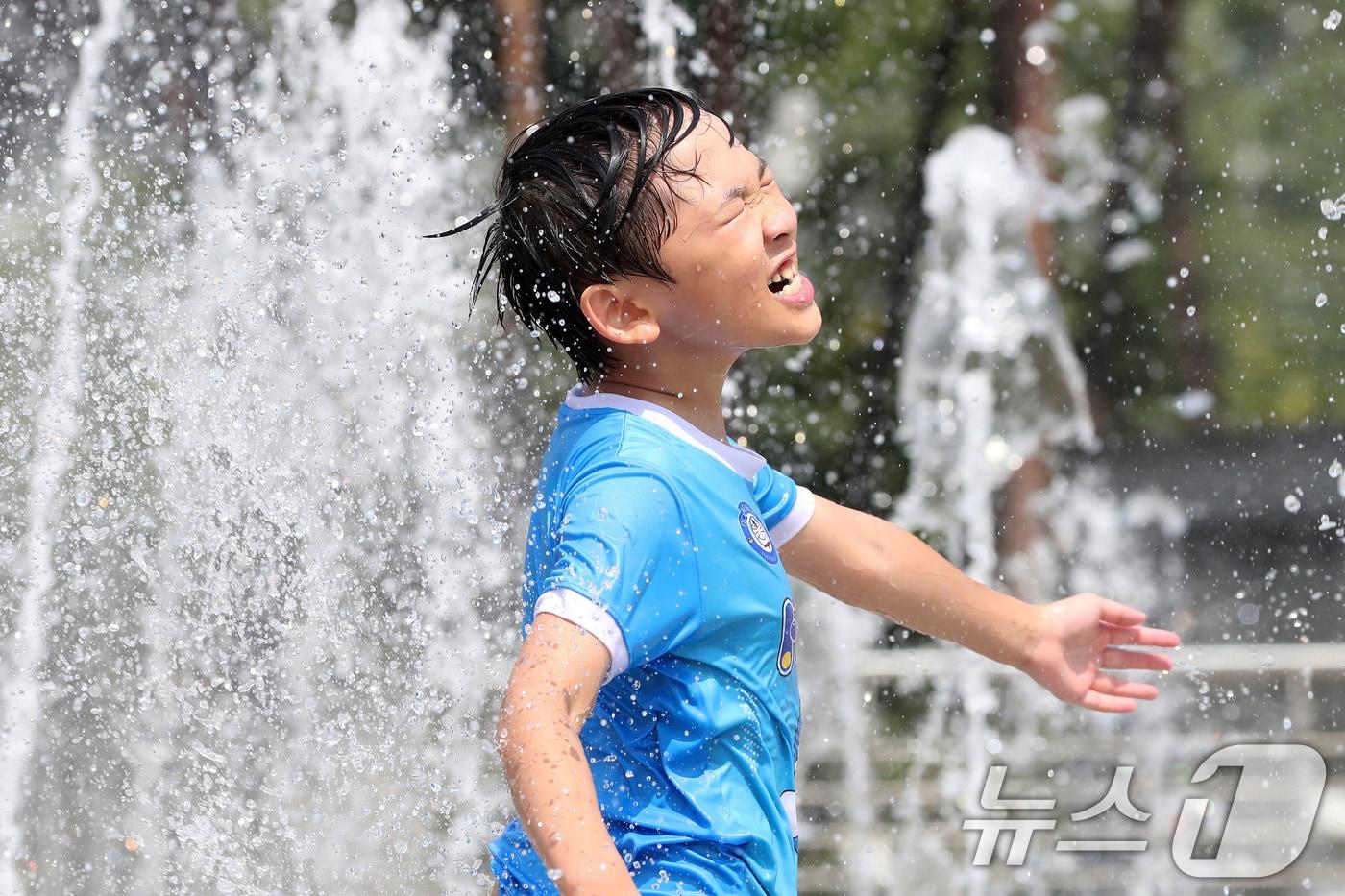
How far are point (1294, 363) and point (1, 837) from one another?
29.1 ft

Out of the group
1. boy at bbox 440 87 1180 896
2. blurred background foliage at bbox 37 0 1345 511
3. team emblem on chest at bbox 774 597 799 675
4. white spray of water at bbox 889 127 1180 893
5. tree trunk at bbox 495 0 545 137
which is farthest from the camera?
blurred background foliage at bbox 37 0 1345 511

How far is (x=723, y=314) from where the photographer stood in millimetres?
1813

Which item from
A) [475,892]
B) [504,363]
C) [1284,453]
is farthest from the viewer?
[1284,453]

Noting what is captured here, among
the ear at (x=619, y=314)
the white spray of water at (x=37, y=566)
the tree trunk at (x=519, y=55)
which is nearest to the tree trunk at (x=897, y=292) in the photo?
the tree trunk at (x=519, y=55)

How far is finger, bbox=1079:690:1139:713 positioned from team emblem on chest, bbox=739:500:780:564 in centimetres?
67

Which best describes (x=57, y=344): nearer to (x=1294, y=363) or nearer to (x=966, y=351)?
(x=966, y=351)

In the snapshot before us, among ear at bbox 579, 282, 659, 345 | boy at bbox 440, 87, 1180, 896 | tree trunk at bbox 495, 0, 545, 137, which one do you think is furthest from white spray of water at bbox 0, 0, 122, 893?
tree trunk at bbox 495, 0, 545, 137

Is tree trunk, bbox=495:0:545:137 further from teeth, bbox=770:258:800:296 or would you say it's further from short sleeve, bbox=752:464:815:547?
teeth, bbox=770:258:800:296

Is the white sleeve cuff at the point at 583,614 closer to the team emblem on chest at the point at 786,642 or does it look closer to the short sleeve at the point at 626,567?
the short sleeve at the point at 626,567

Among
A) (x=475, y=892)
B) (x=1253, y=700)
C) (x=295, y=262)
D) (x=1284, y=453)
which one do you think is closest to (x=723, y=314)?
(x=475, y=892)

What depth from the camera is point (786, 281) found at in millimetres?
1892

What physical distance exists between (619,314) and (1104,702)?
99cm

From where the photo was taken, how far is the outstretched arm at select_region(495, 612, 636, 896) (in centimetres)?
137

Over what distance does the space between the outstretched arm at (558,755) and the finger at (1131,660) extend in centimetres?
105
